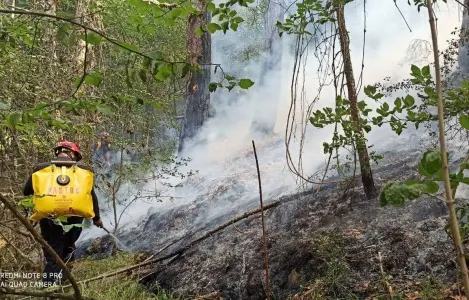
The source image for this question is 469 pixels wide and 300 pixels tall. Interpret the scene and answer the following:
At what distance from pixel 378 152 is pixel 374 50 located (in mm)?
A: 7501

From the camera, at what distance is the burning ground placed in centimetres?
311

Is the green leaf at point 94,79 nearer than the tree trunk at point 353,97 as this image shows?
Yes

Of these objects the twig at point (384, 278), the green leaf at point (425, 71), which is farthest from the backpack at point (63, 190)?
the green leaf at point (425, 71)

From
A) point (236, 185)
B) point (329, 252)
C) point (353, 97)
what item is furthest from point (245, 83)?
point (236, 185)

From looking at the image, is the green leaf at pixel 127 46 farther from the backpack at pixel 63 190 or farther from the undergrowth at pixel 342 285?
the backpack at pixel 63 190

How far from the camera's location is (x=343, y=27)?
3.70 meters

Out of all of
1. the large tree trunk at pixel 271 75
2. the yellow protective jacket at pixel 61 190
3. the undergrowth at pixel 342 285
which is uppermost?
the large tree trunk at pixel 271 75

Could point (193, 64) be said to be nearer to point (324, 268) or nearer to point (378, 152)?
point (324, 268)

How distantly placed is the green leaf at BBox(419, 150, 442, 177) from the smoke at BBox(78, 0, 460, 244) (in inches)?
127

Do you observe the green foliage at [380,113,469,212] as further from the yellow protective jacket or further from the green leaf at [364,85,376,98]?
the yellow protective jacket

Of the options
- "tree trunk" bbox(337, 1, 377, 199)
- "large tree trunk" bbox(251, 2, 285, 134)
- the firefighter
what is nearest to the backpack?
the firefighter

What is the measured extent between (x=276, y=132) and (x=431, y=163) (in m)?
14.8

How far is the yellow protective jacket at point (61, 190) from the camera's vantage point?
3.86 meters

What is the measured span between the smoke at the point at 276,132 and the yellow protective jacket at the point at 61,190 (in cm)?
194
